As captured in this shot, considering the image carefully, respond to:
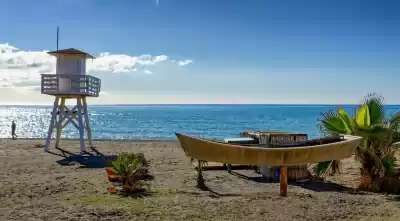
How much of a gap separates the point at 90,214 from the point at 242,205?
149 inches

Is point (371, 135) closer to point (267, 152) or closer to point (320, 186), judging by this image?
point (320, 186)

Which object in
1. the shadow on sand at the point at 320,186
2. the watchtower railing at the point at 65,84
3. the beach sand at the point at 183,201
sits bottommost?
the shadow on sand at the point at 320,186

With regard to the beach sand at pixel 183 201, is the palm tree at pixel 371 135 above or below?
above

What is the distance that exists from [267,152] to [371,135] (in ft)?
11.7

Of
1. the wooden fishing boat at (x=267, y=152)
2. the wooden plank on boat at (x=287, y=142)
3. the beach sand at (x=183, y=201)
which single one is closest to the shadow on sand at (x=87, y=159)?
the beach sand at (x=183, y=201)

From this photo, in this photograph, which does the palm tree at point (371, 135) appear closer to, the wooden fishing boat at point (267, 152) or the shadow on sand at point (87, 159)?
the wooden fishing boat at point (267, 152)

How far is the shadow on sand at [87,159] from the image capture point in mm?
Result: 18153

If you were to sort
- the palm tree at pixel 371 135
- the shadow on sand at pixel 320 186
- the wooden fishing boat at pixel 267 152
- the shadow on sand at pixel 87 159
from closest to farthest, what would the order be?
the wooden fishing boat at pixel 267 152
the palm tree at pixel 371 135
the shadow on sand at pixel 320 186
the shadow on sand at pixel 87 159

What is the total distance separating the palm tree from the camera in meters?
11.5

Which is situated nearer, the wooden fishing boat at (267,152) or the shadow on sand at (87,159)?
the wooden fishing boat at (267,152)

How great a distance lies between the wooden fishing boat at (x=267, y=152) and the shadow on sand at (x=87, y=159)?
7645 mm

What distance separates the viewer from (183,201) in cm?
1022

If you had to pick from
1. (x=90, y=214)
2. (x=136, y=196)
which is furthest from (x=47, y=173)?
(x=90, y=214)

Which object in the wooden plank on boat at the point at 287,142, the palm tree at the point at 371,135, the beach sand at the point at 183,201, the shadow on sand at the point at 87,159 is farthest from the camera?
the shadow on sand at the point at 87,159
